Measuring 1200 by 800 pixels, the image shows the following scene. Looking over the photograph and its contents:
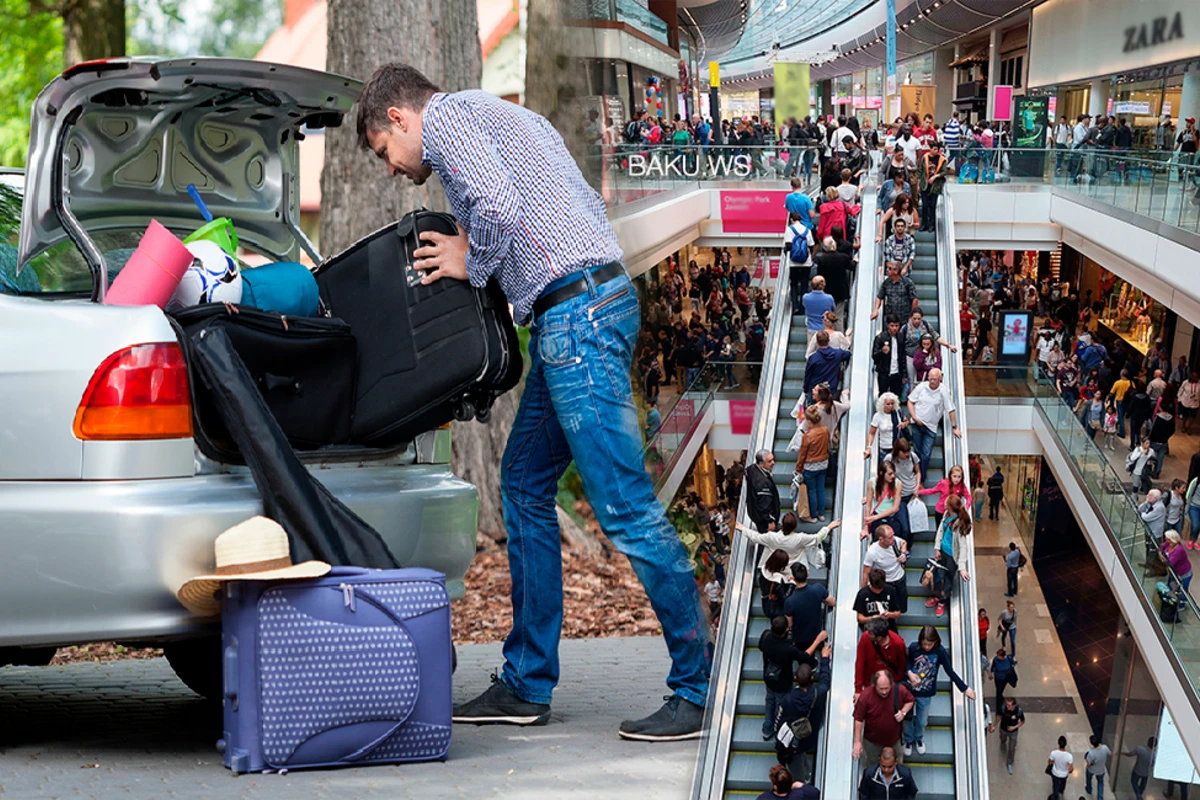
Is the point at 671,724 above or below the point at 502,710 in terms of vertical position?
above

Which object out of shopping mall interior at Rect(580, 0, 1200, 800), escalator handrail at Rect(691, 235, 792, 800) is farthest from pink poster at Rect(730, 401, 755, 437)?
escalator handrail at Rect(691, 235, 792, 800)

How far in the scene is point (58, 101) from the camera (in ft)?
8.74

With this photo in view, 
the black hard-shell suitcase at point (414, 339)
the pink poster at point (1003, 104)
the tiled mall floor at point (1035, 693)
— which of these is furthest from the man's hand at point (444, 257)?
the pink poster at point (1003, 104)

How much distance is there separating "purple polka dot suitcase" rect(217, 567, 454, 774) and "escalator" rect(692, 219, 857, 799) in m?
0.62

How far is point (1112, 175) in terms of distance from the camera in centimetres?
1966

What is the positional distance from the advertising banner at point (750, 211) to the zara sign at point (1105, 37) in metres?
10.6

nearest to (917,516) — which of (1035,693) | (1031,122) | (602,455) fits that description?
(602,455)

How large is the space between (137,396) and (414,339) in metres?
0.65

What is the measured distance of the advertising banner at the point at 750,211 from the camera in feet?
53.8

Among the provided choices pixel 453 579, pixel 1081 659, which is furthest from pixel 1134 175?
pixel 453 579

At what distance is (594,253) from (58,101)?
3.91 ft

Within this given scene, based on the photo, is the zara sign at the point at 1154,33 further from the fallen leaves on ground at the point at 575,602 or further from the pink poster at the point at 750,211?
the fallen leaves on ground at the point at 575,602

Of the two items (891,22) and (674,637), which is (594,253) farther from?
(891,22)

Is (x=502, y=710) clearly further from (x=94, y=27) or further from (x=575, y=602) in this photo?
(x=94, y=27)
